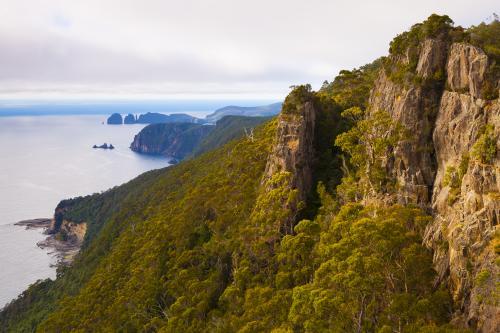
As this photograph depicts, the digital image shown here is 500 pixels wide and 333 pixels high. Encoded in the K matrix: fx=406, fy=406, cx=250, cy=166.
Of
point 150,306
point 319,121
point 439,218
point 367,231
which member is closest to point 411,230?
point 439,218

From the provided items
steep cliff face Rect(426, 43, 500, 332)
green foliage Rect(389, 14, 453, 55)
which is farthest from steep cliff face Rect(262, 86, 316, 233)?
steep cliff face Rect(426, 43, 500, 332)

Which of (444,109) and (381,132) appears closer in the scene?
(444,109)

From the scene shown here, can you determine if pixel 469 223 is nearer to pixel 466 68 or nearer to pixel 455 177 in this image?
pixel 455 177

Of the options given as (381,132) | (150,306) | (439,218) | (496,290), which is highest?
(381,132)

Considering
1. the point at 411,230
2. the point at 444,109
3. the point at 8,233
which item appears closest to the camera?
the point at 411,230

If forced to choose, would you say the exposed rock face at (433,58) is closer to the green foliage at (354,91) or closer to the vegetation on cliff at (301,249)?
the vegetation on cliff at (301,249)

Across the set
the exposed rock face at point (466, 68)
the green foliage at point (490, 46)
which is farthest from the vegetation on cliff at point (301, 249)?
the green foliage at point (490, 46)

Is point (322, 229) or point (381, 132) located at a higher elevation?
point (381, 132)

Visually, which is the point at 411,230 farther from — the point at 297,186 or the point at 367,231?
the point at 297,186
